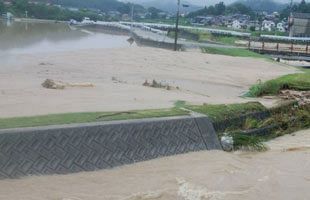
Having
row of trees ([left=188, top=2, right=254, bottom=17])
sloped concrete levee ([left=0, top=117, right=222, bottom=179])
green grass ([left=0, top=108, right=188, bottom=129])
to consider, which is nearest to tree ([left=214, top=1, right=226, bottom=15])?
row of trees ([left=188, top=2, right=254, bottom=17])

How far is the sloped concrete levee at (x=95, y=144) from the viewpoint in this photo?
7.86m

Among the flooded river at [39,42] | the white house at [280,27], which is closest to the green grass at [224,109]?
the flooded river at [39,42]

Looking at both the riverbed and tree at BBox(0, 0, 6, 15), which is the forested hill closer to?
tree at BBox(0, 0, 6, 15)

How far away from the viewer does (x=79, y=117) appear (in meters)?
9.42

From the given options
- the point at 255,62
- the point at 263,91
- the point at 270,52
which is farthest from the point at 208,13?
the point at 263,91

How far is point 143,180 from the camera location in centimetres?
818

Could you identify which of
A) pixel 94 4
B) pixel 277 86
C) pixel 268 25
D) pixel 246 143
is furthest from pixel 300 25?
pixel 94 4

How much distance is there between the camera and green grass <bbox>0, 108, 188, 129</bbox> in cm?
863

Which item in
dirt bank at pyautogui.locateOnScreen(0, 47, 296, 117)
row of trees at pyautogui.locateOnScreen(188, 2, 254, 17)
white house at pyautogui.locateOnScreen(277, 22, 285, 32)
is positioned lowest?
white house at pyautogui.locateOnScreen(277, 22, 285, 32)

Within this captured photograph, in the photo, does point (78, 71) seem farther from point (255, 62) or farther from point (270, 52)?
point (270, 52)

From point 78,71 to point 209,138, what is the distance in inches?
517

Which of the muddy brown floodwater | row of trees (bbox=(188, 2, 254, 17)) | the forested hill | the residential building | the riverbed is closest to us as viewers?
the muddy brown floodwater

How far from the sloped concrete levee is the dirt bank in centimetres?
177

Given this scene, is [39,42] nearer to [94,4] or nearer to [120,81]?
[120,81]
